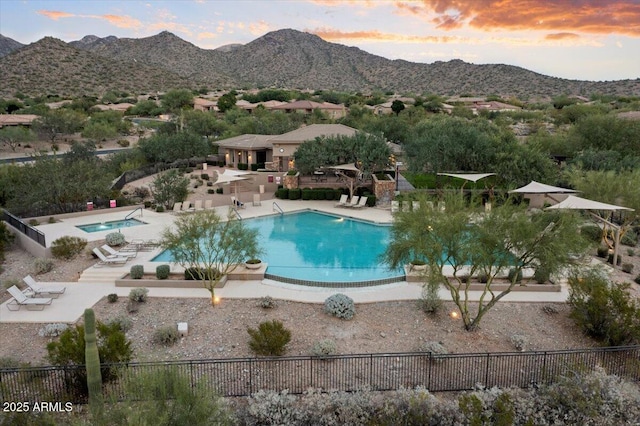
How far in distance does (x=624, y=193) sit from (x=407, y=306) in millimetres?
12509

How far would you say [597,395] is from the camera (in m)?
10.2

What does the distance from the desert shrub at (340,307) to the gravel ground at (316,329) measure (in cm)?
20

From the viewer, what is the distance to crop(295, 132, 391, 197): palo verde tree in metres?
30.8

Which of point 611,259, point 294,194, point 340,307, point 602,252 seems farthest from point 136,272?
point 602,252

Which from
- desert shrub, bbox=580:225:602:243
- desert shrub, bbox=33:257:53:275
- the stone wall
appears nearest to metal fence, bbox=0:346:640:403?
desert shrub, bbox=33:257:53:275

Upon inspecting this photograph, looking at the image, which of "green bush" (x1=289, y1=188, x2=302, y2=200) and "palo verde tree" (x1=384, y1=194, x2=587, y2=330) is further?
"green bush" (x1=289, y1=188, x2=302, y2=200)

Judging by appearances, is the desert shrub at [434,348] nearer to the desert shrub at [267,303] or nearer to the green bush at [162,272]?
the desert shrub at [267,303]

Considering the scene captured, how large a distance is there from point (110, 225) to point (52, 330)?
41.1 ft

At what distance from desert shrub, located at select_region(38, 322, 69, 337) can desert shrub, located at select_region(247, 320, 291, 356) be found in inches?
215

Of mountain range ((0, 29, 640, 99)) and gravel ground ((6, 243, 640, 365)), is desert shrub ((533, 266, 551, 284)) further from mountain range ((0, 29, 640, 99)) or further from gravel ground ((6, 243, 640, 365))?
mountain range ((0, 29, 640, 99))

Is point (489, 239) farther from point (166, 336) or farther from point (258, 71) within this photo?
point (258, 71)

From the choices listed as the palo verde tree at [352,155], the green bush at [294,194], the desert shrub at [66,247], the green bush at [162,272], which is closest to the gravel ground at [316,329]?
the green bush at [162,272]

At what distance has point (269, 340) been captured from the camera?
38.8 feet

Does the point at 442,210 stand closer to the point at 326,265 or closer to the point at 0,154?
the point at 326,265
